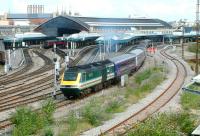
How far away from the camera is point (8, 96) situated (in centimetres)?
3612

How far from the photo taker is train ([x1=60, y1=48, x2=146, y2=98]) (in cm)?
3388

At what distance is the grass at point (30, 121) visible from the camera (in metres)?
19.9

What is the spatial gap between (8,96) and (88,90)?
6481 mm

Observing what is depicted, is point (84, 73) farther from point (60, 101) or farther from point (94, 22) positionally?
point (94, 22)

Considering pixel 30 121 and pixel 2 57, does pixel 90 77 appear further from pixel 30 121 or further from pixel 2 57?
pixel 2 57

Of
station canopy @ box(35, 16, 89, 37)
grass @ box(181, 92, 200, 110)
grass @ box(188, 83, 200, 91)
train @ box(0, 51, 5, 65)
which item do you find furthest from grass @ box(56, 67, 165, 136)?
station canopy @ box(35, 16, 89, 37)

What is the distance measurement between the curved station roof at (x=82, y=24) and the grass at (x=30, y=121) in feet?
347

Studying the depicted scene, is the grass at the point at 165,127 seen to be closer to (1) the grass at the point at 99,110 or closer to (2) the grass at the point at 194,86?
(2) the grass at the point at 194,86

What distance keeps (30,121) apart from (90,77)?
1388 cm

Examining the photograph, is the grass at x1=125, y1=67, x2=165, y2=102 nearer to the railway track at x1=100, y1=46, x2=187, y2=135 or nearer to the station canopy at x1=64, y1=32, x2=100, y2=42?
the railway track at x1=100, y1=46, x2=187, y2=135

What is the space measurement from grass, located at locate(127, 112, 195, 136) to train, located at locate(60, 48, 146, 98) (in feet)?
42.8

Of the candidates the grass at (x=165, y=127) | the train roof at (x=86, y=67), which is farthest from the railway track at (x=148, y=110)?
the train roof at (x=86, y=67)

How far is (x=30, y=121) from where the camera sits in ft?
72.9

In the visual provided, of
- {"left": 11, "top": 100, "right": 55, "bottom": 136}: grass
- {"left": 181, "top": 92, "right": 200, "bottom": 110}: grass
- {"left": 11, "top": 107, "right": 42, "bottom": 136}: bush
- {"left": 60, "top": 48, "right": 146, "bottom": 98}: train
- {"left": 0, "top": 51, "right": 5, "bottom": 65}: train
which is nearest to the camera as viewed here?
{"left": 11, "top": 107, "right": 42, "bottom": 136}: bush
